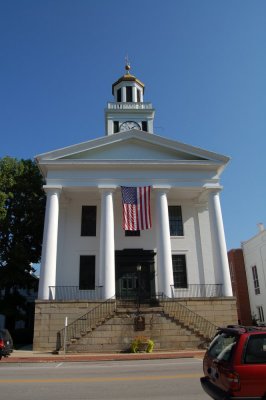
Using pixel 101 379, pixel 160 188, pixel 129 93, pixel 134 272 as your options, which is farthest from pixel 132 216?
pixel 129 93

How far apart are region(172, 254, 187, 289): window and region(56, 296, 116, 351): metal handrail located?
21.0 ft

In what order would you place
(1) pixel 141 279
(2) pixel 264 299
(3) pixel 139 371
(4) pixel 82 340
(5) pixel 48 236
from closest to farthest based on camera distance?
(3) pixel 139 371, (4) pixel 82 340, (5) pixel 48 236, (1) pixel 141 279, (2) pixel 264 299

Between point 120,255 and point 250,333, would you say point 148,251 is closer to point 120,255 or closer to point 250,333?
point 120,255

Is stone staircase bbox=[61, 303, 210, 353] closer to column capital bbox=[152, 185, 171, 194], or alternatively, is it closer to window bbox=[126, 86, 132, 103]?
column capital bbox=[152, 185, 171, 194]

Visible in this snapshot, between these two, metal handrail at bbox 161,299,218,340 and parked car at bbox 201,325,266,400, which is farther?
metal handrail at bbox 161,299,218,340

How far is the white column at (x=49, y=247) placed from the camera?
881 inches

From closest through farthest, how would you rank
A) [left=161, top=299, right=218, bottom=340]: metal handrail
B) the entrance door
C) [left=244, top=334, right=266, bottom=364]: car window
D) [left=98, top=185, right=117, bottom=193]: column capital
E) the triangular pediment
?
1. [left=244, top=334, right=266, bottom=364]: car window
2. [left=161, top=299, right=218, bottom=340]: metal handrail
3. [left=98, top=185, right=117, bottom=193]: column capital
4. the entrance door
5. the triangular pediment

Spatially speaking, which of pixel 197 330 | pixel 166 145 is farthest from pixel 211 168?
pixel 197 330

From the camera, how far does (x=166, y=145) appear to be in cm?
2678

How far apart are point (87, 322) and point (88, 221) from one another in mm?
8752

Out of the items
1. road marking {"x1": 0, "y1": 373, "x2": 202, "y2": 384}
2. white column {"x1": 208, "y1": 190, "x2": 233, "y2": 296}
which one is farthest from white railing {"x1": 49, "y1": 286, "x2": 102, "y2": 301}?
road marking {"x1": 0, "y1": 373, "x2": 202, "y2": 384}

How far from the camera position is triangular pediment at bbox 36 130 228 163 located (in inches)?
1036

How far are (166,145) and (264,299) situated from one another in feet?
63.2

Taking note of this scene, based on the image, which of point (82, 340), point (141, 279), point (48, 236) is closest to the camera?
point (82, 340)
